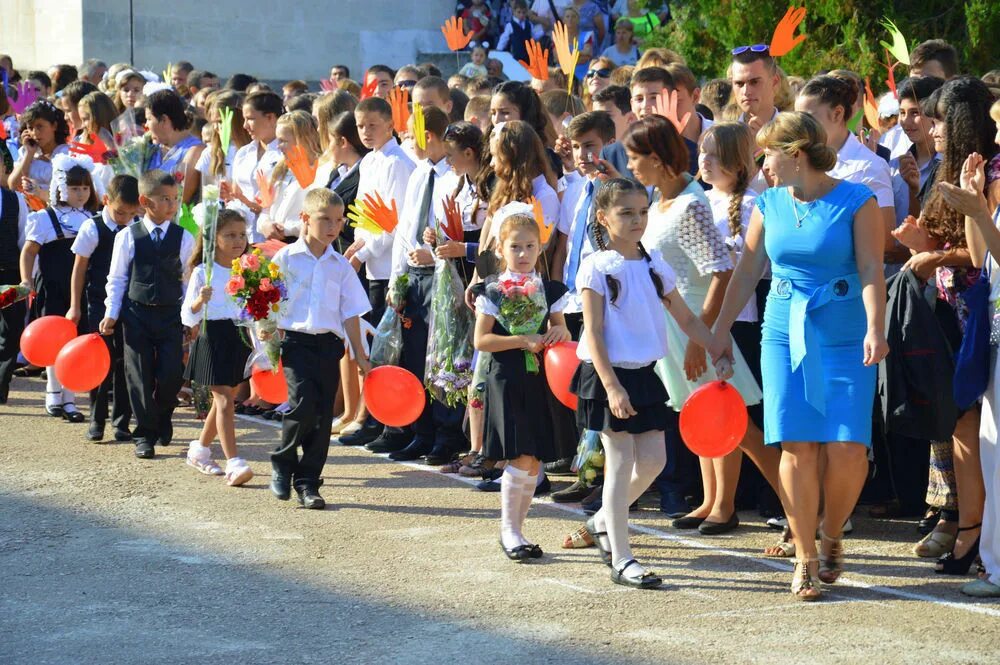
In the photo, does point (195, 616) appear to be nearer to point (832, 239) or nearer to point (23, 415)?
point (832, 239)

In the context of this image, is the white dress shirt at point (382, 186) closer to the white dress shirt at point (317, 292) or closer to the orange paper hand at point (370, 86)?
the white dress shirt at point (317, 292)

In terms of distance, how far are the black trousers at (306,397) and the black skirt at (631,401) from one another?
1938mm

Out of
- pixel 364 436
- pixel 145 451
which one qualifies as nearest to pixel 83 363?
pixel 145 451

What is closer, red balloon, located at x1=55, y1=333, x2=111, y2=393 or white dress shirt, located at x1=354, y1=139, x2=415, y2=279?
red balloon, located at x1=55, y1=333, x2=111, y2=393

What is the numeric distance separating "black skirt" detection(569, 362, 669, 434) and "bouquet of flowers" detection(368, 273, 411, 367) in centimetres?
273

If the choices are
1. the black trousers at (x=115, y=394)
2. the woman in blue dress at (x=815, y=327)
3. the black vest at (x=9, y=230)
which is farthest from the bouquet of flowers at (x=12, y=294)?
the woman in blue dress at (x=815, y=327)

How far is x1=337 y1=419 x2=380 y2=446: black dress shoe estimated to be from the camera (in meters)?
9.71

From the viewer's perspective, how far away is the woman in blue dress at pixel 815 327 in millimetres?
6082

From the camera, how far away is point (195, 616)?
19.3ft

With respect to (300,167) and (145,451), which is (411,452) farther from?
(300,167)

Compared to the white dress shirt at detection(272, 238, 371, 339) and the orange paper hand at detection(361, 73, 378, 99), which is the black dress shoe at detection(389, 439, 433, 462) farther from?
the orange paper hand at detection(361, 73, 378, 99)

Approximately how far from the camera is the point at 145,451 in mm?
9195

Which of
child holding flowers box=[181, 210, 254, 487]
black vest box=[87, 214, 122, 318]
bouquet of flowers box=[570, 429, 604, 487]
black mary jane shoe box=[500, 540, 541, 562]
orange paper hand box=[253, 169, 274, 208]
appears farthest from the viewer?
orange paper hand box=[253, 169, 274, 208]

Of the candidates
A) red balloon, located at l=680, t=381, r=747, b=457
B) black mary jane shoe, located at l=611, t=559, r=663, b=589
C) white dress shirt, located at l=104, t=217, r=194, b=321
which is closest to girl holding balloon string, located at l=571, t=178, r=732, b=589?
black mary jane shoe, located at l=611, t=559, r=663, b=589
